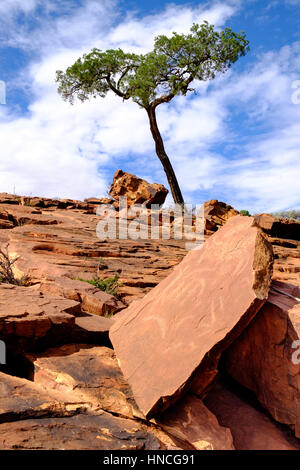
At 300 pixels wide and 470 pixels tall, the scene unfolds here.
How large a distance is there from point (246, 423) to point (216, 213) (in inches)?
536

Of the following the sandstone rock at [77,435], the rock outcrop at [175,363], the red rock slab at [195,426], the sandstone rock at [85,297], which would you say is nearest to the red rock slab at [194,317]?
the rock outcrop at [175,363]

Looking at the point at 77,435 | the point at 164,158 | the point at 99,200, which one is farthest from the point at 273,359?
the point at 164,158

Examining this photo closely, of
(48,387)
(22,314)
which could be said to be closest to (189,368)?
(48,387)

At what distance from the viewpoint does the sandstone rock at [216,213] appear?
51.4ft

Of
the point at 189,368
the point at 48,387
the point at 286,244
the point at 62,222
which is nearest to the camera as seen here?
the point at 189,368

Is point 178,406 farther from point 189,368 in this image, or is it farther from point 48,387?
point 48,387

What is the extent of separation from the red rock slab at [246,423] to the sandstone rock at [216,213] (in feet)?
40.3

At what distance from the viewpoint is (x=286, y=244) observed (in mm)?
15383

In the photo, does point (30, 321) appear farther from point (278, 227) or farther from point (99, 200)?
point (99, 200)

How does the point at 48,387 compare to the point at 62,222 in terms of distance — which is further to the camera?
the point at 62,222

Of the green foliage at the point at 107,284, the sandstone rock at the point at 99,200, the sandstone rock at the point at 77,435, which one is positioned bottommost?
Result: the sandstone rock at the point at 77,435

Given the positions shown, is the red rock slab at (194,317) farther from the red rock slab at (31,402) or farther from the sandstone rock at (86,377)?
the red rock slab at (31,402)
